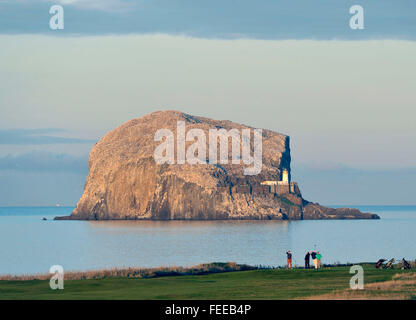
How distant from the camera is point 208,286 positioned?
50.7 metres

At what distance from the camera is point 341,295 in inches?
1690

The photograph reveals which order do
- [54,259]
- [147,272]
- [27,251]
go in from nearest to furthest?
[147,272] → [54,259] → [27,251]

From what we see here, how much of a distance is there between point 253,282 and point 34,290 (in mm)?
14064

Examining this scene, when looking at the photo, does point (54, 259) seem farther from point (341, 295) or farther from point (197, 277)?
point (341, 295)

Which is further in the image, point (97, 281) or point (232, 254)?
point (232, 254)

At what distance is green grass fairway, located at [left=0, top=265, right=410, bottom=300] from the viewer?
4497 cm

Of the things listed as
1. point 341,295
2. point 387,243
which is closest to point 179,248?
point 387,243

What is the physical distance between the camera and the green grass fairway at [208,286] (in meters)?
45.0

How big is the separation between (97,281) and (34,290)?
5737 millimetres
